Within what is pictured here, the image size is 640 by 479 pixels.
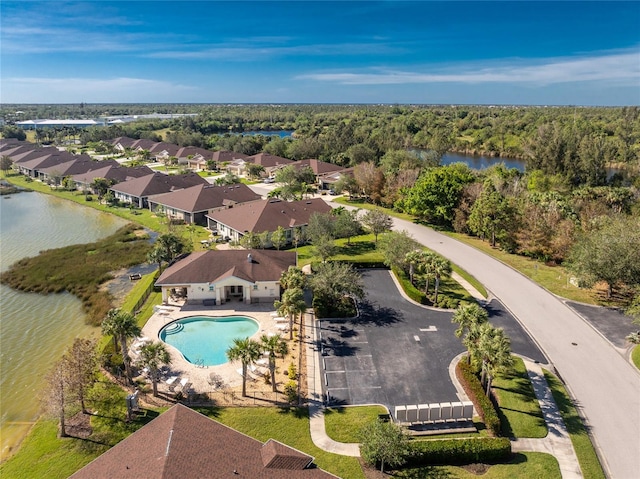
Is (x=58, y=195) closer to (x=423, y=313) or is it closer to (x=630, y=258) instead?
(x=423, y=313)

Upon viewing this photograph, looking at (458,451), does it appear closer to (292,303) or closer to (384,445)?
(384,445)

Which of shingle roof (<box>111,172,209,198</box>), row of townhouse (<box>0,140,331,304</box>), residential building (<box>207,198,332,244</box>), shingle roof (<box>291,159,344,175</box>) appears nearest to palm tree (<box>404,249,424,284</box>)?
row of townhouse (<box>0,140,331,304</box>)

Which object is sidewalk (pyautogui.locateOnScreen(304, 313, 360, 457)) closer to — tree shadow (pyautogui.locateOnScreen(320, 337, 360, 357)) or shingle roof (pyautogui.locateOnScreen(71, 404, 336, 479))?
tree shadow (pyautogui.locateOnScreen(320, 337, 360, 357))

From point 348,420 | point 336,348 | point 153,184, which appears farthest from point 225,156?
point 348,420

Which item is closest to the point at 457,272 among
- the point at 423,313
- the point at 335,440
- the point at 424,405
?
the point at 423,313

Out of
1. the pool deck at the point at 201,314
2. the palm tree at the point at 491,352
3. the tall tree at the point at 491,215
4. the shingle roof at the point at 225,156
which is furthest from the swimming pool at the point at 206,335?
the shingle roof at the point at 225,156

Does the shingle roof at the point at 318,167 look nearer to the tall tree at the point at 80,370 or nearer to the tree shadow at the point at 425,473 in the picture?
the tall tree at the point at 80,370
